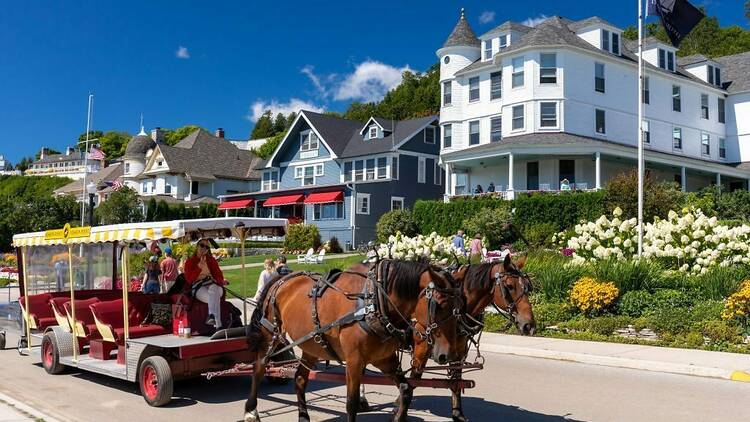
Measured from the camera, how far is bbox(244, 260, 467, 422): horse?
6.74 meters

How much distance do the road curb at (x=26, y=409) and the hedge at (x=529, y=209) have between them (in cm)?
2779

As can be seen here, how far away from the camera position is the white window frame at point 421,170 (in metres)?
52.0

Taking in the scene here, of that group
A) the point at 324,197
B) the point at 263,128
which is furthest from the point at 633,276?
the point at 263,128

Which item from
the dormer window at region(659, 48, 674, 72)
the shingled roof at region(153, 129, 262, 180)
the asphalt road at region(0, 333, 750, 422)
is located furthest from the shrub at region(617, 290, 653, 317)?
the shingled roof at region(153, 129, 262, 180)

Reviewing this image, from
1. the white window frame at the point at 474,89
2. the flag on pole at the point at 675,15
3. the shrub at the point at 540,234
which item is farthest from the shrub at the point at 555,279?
the white window frame at the point at 474,89

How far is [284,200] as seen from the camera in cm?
5278

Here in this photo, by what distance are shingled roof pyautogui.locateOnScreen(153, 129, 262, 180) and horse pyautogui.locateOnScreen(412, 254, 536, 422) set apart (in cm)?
6625

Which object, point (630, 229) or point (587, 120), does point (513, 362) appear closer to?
point (630, 229)

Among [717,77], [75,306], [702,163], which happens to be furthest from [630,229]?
[717,77]

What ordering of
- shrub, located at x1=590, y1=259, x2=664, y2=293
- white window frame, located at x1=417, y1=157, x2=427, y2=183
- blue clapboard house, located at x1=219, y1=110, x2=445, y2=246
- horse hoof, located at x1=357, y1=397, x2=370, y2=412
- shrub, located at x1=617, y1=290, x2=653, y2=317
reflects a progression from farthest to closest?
white window frame, located at x1=417, y1=157, x2=427, y2=183 < blue clapboard house, located at x1=219, y1=110, x2=445, y2=246 < shrub, located at x1=590, y1=259, x2=664, y2=293 < shrub, located at x1=617, y1=290, x2=653, y2=317 < horse hoof, located at x1=357, y1=397, x2=370, y2=412

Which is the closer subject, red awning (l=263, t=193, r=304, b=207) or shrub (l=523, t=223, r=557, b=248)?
shrub (l=523, t=223, r=557, b=248)

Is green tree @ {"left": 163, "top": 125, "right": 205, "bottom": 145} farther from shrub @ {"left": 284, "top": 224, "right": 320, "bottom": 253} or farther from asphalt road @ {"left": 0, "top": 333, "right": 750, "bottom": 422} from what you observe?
asphalt road @ {"left": 0, "top": 333, "right": 750, "bottom": 422}

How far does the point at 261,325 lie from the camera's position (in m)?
8.66

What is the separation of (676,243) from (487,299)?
1111 centimetres
